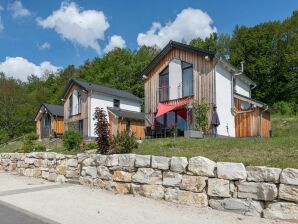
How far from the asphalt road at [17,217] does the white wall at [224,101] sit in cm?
1592

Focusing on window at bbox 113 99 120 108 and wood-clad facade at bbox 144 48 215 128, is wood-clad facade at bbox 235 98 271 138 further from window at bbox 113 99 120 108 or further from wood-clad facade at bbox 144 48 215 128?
window at bbox 113 99 120 108

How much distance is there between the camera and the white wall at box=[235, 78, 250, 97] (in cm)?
2827

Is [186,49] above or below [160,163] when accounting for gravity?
above

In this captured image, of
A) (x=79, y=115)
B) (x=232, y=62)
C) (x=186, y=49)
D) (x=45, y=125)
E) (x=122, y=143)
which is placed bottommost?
(x=122, y=143)

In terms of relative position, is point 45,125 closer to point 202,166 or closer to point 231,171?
point 202,166

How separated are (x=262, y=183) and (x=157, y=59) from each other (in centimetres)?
1926

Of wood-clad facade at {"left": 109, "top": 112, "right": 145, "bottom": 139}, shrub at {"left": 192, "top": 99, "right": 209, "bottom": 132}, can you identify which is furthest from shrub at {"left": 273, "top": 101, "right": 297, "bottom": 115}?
shrub at {"left": 192, "top": 99, "right": 209, "bottom": 132}

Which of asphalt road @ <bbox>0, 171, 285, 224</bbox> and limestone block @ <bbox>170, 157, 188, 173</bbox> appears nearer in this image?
asphalt road @ <bbox>0, 171, 285, 224</bbox>

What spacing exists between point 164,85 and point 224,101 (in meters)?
4.81

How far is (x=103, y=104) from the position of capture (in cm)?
3650

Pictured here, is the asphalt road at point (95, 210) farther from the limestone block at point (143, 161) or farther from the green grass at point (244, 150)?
the green grass at point (244, 150)

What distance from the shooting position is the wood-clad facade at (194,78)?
75.3ft

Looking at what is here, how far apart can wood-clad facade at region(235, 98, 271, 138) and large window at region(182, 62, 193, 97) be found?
3.53 meters

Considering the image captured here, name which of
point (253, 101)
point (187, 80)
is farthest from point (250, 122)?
point (187, 80)
